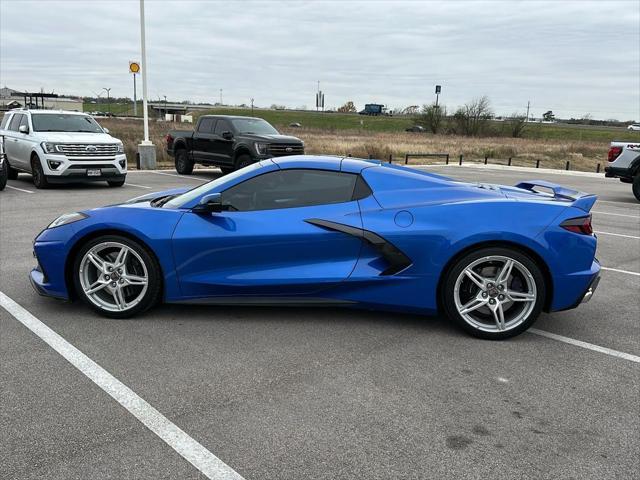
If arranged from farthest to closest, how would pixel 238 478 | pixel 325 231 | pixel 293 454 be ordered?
pixel 325 231 < pixel 293 454 < pixel 238 478

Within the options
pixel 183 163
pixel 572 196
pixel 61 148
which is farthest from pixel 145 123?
pixel 572 196

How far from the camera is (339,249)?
4.42 meters

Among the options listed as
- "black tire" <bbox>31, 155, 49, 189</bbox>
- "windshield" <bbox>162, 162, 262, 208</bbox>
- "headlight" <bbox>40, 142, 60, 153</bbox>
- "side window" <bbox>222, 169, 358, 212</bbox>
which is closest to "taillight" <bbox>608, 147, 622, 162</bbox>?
"side window" <bbox>222, 169, 358, 212</bbox>

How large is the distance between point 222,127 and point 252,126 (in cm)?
92

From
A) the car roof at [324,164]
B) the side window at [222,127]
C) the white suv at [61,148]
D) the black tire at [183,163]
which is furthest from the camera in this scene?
the black tire at [183,163]

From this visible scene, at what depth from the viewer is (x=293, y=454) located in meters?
2.81

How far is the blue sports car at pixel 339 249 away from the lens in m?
4.34

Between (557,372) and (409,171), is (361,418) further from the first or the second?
(409,171)

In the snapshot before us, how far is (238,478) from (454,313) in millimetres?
2349

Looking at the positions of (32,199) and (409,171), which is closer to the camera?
(409,171)

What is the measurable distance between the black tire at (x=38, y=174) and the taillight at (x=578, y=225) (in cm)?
1187

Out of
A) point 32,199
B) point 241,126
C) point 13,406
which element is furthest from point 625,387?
point 241,126

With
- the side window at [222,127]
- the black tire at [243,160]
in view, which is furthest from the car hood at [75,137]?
the side window at [222,127]

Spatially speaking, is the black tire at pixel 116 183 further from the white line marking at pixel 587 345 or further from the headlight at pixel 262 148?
the white line marking at pixel 587 345
